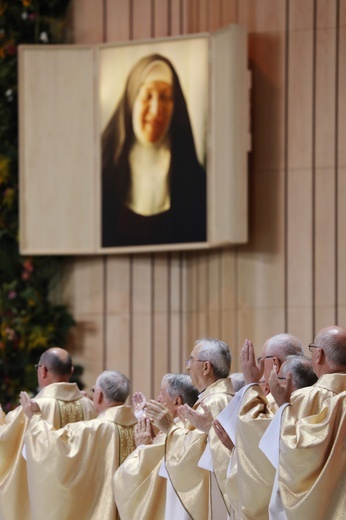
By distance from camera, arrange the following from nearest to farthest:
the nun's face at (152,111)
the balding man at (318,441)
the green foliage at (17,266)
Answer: the balding man at (318,441) < the nun's face at (152,111) < the green foliage at (17,266)

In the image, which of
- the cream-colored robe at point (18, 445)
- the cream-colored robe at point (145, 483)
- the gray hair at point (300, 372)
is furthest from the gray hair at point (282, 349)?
the cream-colored robe at point (18, 445)

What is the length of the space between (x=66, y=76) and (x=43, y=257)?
170cm

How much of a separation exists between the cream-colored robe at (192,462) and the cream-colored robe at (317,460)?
0.96 m

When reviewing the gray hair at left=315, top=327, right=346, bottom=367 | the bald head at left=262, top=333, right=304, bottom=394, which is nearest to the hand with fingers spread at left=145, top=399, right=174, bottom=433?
the bald head at left=262, top=333, right=304, bottom=394

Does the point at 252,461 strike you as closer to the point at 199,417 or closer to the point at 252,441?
the point at 252,441

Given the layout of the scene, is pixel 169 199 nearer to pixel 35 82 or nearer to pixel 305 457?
A: pixel 35 82

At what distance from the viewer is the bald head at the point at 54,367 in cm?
809

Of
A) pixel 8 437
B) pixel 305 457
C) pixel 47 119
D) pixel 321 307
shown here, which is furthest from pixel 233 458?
pixel 47 119

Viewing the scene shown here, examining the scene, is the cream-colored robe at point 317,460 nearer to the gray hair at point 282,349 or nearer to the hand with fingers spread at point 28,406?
the gray hair at point 282,349

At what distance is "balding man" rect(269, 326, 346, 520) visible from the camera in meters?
5.65

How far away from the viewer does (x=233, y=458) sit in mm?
A: 6227

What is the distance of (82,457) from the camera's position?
25.5 feet

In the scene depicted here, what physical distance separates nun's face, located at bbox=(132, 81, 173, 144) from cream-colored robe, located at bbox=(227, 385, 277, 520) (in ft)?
17.8

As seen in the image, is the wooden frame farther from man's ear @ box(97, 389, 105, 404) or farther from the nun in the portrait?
man's ear @ box(97, 389, 105, 404)
